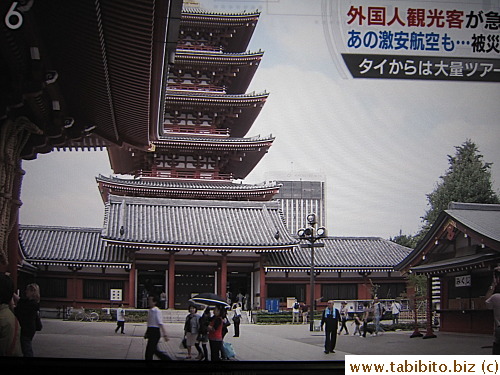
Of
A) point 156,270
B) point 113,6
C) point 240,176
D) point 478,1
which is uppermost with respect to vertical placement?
point 478,1

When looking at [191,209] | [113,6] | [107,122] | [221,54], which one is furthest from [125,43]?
[221,54]

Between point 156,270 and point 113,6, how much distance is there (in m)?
2.72

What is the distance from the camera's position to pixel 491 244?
5480 mm

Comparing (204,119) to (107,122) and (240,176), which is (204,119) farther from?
(107,122)

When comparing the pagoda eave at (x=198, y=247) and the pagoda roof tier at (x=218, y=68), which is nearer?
the pagoda eave at (x=198, y=247)

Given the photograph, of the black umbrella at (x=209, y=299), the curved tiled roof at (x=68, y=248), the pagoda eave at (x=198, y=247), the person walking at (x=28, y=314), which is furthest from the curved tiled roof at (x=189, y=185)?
the person walking at (x=28, y=314)

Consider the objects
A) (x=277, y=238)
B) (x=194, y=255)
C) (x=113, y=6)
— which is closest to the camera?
(x=113, y=6)

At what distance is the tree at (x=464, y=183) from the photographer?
539 centimetres

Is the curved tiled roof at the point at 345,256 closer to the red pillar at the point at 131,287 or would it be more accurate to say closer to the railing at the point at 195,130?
the red pillar at the point at 131,287

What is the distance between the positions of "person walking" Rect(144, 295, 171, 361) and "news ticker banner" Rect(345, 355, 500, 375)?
4.78 ft

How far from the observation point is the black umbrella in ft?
17.2

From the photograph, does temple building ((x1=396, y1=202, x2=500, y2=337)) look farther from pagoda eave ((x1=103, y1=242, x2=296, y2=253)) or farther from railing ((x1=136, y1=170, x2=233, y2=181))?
railing ((x1=136, y1=170, x2=233, y2=181))

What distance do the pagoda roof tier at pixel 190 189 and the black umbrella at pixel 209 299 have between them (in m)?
1.67

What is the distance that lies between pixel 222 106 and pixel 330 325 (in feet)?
14.3
